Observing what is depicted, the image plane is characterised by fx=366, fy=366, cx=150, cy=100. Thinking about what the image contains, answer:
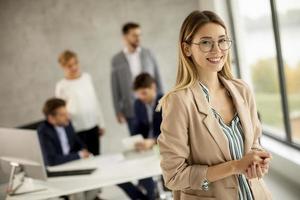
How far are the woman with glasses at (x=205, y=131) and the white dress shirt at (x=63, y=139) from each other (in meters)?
2.40

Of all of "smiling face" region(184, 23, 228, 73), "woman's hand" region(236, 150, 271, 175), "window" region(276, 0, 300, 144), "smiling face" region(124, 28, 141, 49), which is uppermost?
"smiling face" region(124, 28, 141, 49)

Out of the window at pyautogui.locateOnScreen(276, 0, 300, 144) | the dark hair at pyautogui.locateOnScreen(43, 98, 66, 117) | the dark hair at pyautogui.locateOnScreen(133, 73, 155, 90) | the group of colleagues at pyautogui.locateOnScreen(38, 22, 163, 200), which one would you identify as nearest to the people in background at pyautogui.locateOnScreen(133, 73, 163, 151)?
the dark hair at pyautogui.locateOnScreen(133, 73, 155, 90)

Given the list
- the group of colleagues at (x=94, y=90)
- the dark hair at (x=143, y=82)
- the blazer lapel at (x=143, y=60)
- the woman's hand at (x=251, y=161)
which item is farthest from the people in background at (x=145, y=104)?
the woman's hand at (x=251, y=161)

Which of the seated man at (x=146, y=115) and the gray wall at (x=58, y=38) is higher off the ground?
the gray wall at (x=58, y=38)

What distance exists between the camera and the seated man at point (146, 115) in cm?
313

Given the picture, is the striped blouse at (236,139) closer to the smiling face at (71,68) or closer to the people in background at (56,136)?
the people in background at (56,136)

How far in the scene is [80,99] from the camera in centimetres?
444

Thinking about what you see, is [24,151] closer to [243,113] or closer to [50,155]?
[50,155]

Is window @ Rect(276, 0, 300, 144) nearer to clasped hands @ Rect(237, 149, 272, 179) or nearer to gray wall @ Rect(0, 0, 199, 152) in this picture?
gray wall @ Rect(0, 0, 199, 152)

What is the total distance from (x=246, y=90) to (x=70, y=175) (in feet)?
6.06

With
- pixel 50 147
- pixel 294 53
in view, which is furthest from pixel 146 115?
pixel 294 53

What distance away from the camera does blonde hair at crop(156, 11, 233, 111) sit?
124cm

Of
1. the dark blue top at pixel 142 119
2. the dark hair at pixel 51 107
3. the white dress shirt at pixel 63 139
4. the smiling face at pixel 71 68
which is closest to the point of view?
the dark hair at pixel 51 107

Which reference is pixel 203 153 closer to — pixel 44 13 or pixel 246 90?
pixel 246 90
